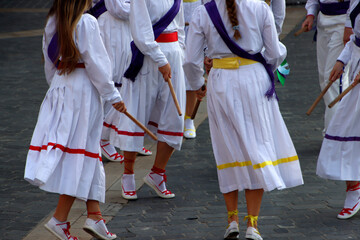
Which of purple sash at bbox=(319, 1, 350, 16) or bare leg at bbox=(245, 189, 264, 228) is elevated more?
purple sash at bbox=(319, 1, 350, 16)

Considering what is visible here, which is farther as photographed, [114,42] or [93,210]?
[114,42]

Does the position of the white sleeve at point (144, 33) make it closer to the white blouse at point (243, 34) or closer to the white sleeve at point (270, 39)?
the white blouse at point (243, 34)

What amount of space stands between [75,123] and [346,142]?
208cm

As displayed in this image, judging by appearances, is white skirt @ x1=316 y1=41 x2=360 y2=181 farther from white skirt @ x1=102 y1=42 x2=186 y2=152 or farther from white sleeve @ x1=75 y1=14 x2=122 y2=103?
white sleeve @ x1=75 y1=14 x2=122 y2=103

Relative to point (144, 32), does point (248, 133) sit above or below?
below

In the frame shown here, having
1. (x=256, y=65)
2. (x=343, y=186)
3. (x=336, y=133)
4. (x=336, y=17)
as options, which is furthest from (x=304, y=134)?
(x=256, y=65)

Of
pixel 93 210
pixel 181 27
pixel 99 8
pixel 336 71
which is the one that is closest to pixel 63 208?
pixel 93 210

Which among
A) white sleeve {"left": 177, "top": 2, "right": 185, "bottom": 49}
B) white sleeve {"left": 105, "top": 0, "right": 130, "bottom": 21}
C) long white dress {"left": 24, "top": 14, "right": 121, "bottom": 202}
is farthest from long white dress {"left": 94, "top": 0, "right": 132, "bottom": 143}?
long white dress {"left": 24, "top": 14, "right": 121, "bottom": 202}

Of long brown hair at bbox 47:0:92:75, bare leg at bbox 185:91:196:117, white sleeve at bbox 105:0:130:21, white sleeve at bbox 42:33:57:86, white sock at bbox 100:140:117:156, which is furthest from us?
bare leg at bbox 185:91:196:117

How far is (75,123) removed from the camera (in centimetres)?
495

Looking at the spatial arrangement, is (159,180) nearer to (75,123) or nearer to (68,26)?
(75,123)

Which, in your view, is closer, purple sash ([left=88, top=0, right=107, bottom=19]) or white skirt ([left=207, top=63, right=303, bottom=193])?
white skirt ([left=207, top=63, right=303, bottom=193])

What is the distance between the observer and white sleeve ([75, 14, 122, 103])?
4848 mm

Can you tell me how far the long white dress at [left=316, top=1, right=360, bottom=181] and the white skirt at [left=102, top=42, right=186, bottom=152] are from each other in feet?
4.15
